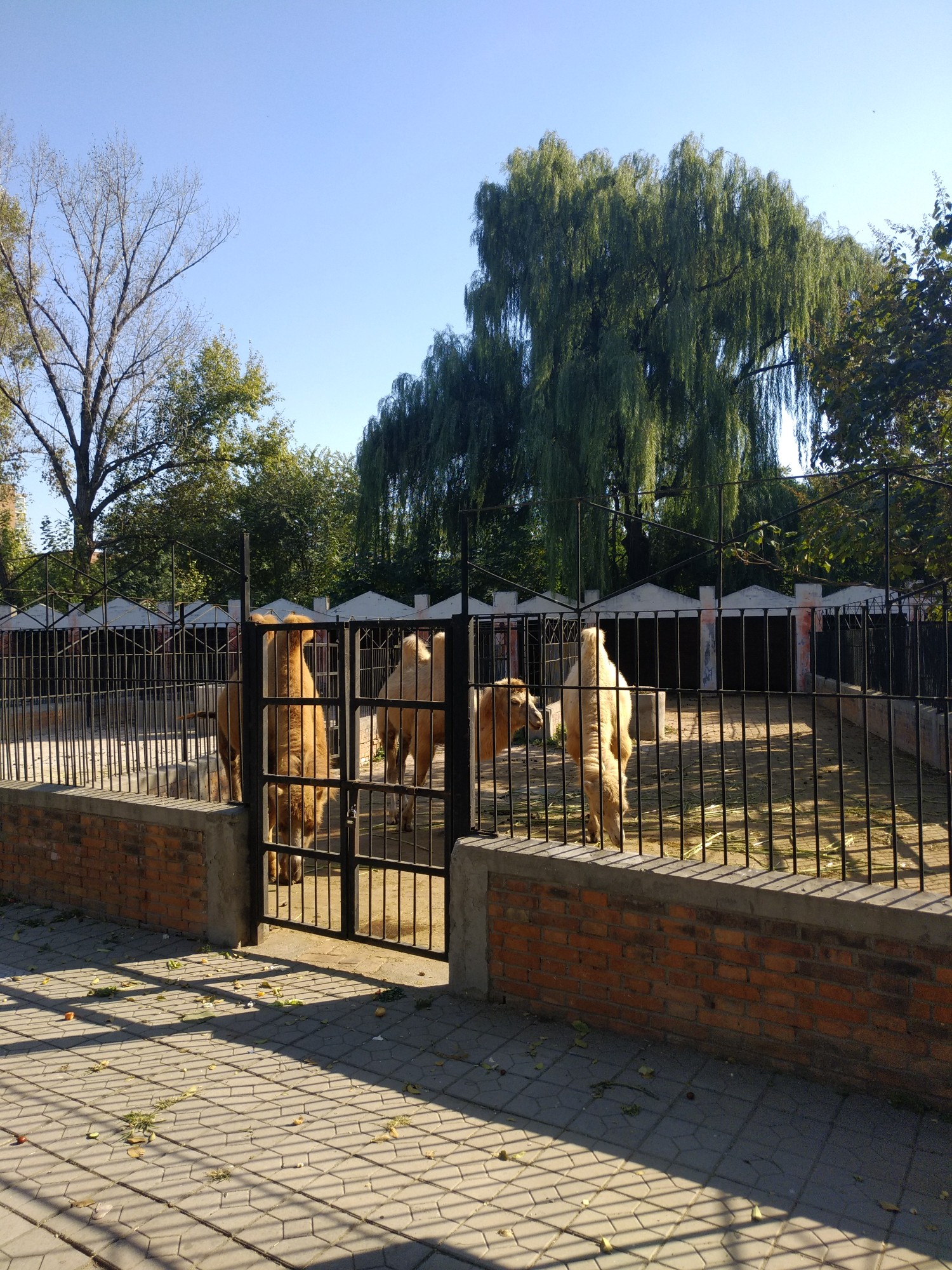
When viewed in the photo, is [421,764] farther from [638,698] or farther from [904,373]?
[904,373]

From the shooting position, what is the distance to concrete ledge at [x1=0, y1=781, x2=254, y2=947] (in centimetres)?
606

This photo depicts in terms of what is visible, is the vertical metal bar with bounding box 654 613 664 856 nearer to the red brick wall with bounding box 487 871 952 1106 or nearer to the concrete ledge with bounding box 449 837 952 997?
the concrete ledge with bounding box 449 837 952 997

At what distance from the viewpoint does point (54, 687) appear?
787 cm

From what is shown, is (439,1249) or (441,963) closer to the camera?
(439,1249)

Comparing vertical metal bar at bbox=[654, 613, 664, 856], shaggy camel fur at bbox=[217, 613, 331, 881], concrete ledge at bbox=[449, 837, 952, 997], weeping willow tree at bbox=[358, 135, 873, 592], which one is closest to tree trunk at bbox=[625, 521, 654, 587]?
weeping willow tree at bbox=[358, 135, 873, 592]

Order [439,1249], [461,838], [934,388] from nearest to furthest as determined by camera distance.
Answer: [439,1249]
[461,838]
[934,388]

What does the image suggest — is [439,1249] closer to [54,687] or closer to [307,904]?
[307,904]

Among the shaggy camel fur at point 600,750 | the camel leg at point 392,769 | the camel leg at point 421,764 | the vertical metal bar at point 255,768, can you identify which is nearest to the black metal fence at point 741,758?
the shaggy camel fur at point 600,750

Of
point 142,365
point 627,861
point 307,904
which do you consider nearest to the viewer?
point 627,861

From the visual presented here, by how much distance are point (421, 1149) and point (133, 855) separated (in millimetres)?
3704

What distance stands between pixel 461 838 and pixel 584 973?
1040 millimetres

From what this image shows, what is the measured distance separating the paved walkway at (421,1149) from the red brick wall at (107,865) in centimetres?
114

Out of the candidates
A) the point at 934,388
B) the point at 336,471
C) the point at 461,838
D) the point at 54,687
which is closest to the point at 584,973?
the point at 461,838

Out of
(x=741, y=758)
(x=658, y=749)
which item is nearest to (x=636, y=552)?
(x=658, y=749)
